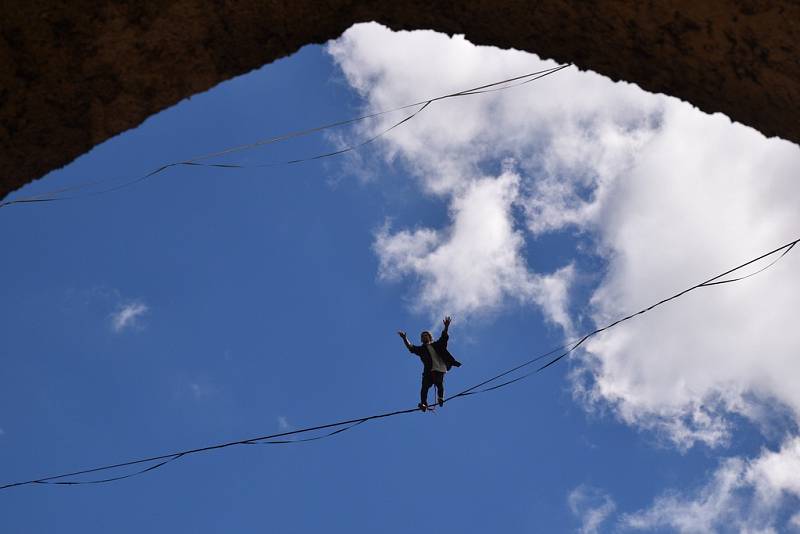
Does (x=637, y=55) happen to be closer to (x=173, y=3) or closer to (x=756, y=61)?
(x=756, y=61)

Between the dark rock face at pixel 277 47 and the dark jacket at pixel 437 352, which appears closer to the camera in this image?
the dark rock face at pixel 277 47

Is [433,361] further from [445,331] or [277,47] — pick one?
[277,47]

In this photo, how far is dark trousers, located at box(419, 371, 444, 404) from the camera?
10062 millimetres

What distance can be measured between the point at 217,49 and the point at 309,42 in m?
0.53

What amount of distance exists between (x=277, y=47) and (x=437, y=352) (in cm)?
650

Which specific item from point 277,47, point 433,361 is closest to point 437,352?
point 433,361

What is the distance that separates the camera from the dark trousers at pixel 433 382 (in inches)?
396

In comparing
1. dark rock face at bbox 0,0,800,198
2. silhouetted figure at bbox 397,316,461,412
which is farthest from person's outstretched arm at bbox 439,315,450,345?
dark rock face at bbox 0,0,800,198

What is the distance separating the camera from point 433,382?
10.1 metres

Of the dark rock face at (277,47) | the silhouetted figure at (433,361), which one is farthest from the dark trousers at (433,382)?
the dark rock face at (277,47)

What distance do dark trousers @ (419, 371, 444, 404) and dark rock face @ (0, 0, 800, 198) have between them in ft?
21.1

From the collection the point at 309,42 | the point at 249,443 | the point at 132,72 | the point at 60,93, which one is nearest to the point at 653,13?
the point at 309,42

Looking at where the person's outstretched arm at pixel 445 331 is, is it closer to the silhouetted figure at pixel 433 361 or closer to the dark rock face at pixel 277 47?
the silhouetted figure at pixel 433 361

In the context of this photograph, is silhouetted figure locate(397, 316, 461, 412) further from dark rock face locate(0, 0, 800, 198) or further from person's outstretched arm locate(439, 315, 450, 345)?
dark rock face locate(0, 0, 800, 198)
